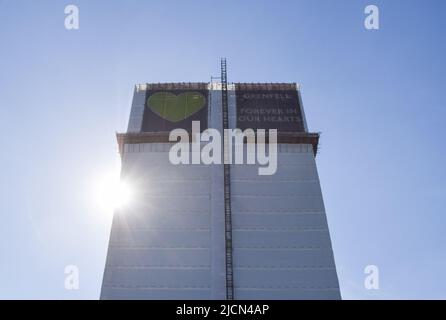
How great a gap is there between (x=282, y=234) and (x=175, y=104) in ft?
66.1

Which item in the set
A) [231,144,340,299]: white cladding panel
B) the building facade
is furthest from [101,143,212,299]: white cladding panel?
[231,144,340,299]: white cladding panel

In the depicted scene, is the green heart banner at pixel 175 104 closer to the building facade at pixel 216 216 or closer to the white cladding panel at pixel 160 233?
the building facade at pixel 216 216

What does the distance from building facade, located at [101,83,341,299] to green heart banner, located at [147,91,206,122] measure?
0.12 meters

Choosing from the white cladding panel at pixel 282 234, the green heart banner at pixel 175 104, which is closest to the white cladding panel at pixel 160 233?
the white cladding panel at pixel 282 234

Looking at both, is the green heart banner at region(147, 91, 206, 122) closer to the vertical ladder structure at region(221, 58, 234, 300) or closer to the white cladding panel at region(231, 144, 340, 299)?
the vertical ladder structure at region(221, 58, 234, 300)

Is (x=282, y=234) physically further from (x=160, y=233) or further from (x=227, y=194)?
(x=160, y=233)

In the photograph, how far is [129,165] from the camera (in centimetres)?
4784

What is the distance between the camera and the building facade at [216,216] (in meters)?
40.1

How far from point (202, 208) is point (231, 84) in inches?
700

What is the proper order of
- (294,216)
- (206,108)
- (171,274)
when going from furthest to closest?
(206,108)
(294,216)
(171,274)

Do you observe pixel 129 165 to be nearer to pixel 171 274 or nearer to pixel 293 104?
pixel 171 274

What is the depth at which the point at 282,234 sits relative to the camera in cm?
4259

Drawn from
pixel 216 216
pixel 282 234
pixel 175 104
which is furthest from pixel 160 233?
pixel 175 104
